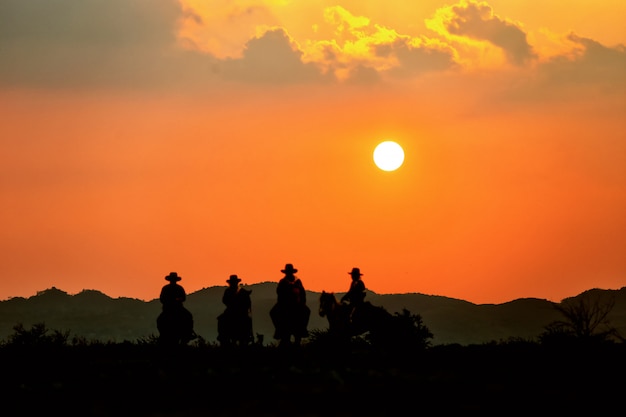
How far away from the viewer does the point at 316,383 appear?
80.6 feet

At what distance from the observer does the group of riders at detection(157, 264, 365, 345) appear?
3384 centimetres

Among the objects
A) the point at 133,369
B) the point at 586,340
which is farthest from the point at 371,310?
the point at 133,369

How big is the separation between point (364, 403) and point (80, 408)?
551 cm

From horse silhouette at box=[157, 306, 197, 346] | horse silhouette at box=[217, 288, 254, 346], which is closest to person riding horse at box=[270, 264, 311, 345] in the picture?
horse silhouette at box=[217, 288, 254, 346]

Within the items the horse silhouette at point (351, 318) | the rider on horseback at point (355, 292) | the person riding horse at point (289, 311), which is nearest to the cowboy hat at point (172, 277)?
the person riding horse at point (289, 311)

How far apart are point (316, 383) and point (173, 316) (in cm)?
1092

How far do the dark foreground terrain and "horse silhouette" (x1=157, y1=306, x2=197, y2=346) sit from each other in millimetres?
439

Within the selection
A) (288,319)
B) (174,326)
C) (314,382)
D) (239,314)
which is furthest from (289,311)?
(314,382)

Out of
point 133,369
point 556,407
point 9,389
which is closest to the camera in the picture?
point 556,407

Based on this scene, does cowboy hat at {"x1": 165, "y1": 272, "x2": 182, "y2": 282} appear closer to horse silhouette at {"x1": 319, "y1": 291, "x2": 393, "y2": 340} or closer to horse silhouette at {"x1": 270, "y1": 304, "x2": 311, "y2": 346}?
horse silhouette at {"x1": 270, "y1": 304, "x2": 311, "y2": 346}

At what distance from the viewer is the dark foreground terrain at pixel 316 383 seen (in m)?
21.1

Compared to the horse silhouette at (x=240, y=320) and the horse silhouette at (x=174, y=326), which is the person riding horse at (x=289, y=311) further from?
the horse silhouette at (x=174, y=326)

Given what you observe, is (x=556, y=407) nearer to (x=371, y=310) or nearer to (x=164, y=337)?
(x=164, y=337)

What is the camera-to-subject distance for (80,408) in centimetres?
2183
